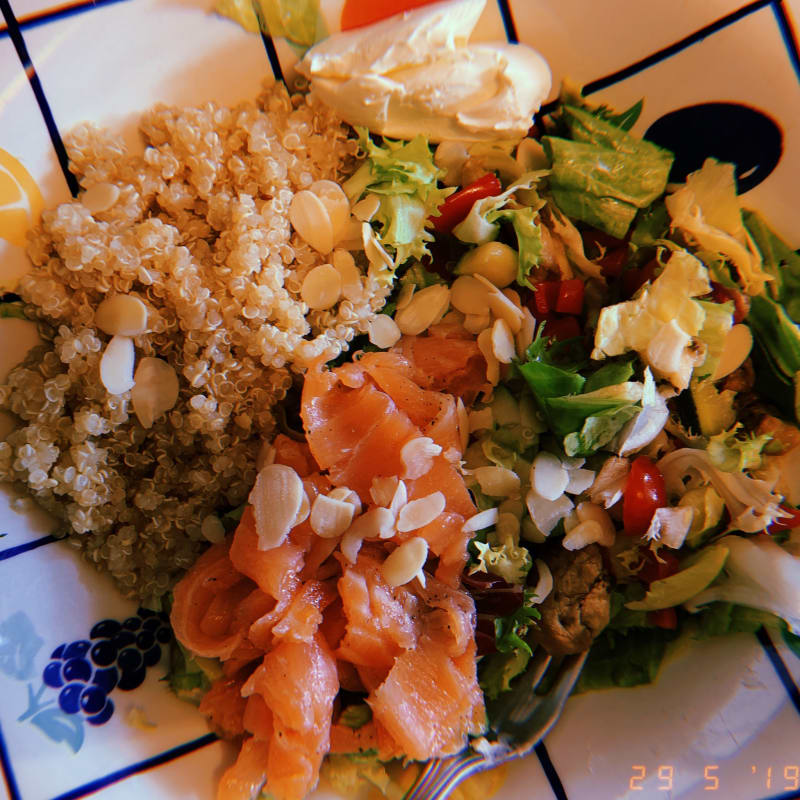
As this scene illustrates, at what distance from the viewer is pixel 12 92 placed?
1.21 meters

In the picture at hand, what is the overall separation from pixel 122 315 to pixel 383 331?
479 mm

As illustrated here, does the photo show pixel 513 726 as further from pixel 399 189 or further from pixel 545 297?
pixel 399 189

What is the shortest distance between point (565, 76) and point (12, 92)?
106cm

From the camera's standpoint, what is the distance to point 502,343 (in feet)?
4.42

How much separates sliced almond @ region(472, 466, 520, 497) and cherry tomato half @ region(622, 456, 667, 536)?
0.22 metres

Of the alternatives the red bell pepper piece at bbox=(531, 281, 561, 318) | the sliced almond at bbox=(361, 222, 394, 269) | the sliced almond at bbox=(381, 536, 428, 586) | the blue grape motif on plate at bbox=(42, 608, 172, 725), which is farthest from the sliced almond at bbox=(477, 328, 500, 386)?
the blue grape motif on plate at bbox=(42, 608, 172, 725)

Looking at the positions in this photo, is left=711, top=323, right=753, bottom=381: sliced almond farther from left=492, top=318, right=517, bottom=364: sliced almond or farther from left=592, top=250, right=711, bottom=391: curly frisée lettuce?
left=492, top=318, right=517, bottom=364: sliced almond

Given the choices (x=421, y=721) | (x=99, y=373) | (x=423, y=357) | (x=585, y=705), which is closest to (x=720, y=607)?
(x=585, y=705)

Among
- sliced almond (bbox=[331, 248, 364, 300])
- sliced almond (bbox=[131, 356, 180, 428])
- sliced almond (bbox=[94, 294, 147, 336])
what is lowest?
sliced almond (bbox=[131, 356, 180, 428])

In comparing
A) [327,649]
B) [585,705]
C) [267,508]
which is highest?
[267,508]

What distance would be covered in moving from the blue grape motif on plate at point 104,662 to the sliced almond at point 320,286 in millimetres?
696

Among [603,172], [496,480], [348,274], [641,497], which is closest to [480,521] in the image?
[496,480]

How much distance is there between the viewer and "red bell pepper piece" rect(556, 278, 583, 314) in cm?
138

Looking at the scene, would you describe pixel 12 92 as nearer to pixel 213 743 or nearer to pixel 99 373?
pixel 99 373
